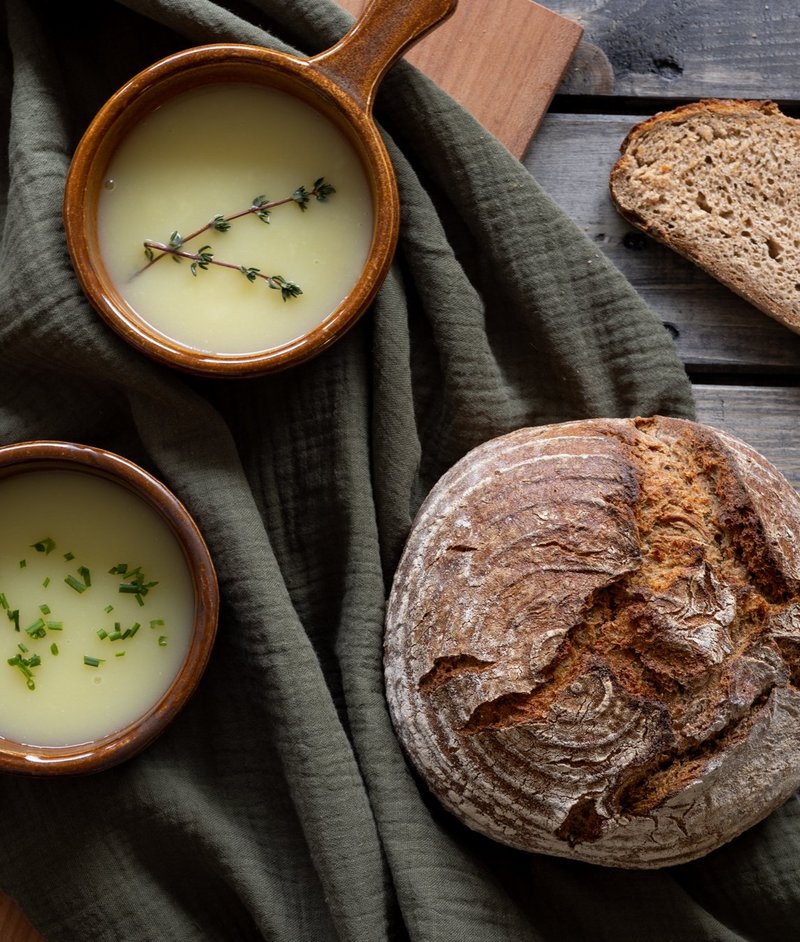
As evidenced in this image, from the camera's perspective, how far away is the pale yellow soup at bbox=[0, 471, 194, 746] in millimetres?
1474

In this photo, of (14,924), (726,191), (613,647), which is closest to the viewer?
(613,647)

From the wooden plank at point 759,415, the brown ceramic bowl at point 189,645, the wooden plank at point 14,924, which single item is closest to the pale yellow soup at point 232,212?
the brown ceramic bowl at point 189,645

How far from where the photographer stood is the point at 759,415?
5.73 feet

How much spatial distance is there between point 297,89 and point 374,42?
129mm

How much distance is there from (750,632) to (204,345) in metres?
0.87

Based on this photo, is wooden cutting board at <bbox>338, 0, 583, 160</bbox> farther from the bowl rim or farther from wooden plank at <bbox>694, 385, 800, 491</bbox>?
wooden plank at <bbox>694, 385, 800, 491</bbox>

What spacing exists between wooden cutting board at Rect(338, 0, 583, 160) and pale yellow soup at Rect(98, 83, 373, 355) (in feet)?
1.02

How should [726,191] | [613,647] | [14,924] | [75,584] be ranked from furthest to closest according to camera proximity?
[726,191], [14,924], [75,584], [613,647]

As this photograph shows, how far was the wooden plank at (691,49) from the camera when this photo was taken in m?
1.77

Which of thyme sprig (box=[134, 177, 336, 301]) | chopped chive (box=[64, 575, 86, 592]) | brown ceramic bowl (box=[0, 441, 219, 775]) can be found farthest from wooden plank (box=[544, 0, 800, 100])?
chopped chive (box=[64, 575, 86, 592])

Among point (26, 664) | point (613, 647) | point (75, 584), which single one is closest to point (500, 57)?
point (613, 647)

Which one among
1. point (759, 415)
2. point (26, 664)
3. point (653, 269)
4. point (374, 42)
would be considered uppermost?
point (374, 42)

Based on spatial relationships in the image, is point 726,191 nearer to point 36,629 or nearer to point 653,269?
point 653,269

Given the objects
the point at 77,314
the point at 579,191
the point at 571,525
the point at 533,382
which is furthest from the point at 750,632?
the point at 77,314
